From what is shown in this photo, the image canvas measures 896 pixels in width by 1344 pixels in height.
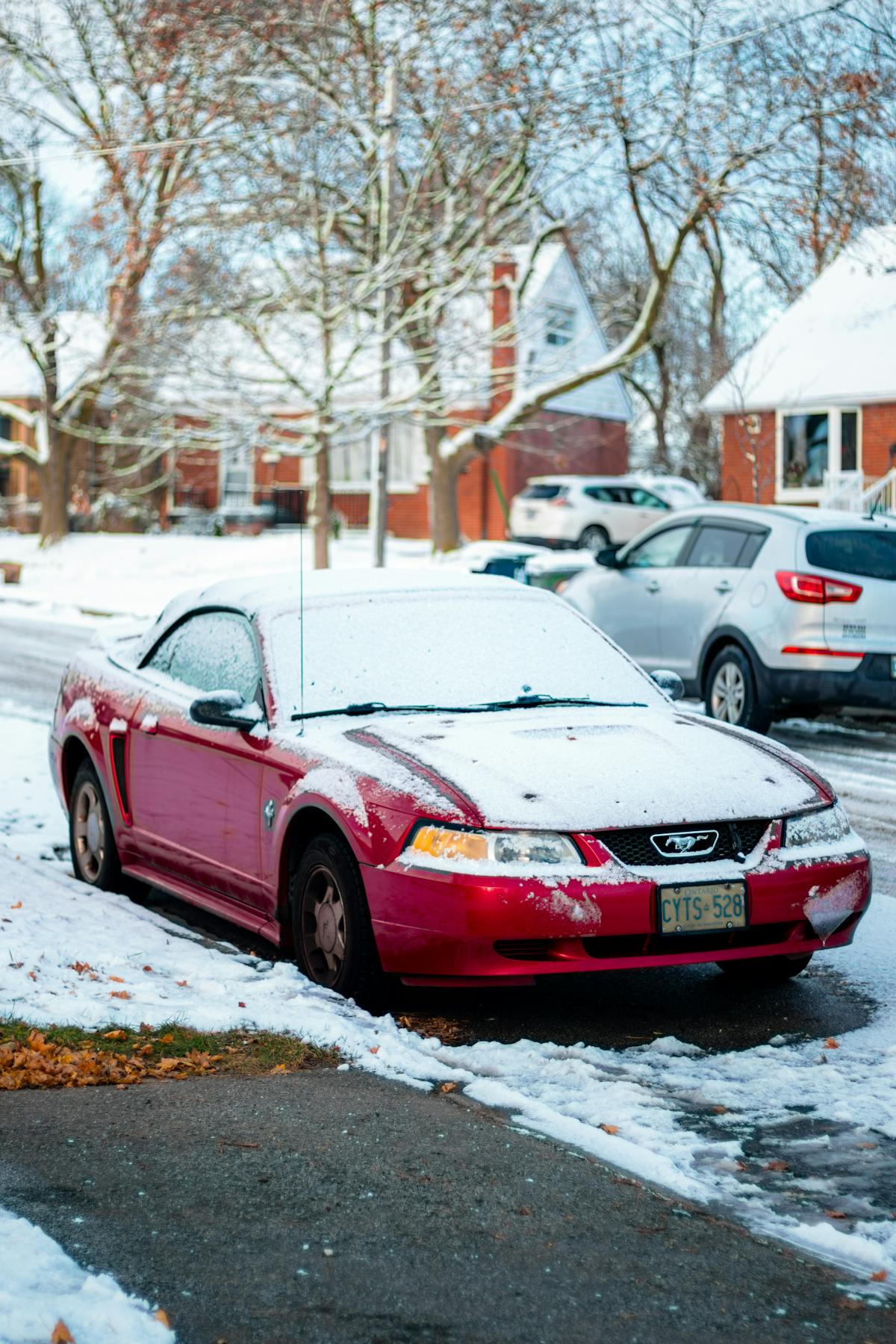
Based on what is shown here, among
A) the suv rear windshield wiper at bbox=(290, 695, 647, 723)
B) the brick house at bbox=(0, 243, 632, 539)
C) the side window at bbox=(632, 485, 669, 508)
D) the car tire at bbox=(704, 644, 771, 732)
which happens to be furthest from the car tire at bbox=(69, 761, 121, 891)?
the side window at bbox=(632, 485, 669, 508)

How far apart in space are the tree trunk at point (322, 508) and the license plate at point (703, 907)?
79.5 ft

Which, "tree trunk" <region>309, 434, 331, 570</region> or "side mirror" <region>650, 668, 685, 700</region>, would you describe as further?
"tree trunk" <region>309, 434, 331, 570</region>

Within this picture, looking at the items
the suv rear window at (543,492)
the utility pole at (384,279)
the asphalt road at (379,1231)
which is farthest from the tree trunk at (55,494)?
the asphalt road at (379,1231)

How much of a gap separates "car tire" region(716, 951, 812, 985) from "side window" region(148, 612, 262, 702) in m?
2.05

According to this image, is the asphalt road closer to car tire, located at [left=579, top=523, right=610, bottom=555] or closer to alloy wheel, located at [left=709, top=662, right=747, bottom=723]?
alloy wheel, located at [left=709, top=662, right=747, bottom=723]

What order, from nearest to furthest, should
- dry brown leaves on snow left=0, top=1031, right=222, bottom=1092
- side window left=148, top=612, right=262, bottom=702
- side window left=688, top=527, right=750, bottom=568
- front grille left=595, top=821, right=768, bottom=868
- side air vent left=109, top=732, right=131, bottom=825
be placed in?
dry brown leaves on snow left=0, top=1031, right=222, bottom=1092, front grille left=595, top=821, right=768, bottom=868, side window left=148, top=612, right=262, bottom=702, side air vent left=109, top=732, right=131, bottom=825, side window left=688, top=527, right=750, bottom=568

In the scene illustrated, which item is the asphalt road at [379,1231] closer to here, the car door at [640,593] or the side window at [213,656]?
the side window at [213,656]

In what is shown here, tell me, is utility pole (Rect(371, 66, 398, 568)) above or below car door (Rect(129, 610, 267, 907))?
above

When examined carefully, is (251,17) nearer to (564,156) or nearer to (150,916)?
(564,156)

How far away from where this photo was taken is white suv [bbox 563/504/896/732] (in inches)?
488

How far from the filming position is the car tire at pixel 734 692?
12.8m

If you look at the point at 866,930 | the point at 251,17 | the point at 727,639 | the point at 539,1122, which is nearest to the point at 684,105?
the point at 251,17

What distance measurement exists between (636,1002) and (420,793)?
113cm

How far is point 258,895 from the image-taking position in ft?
20.9
